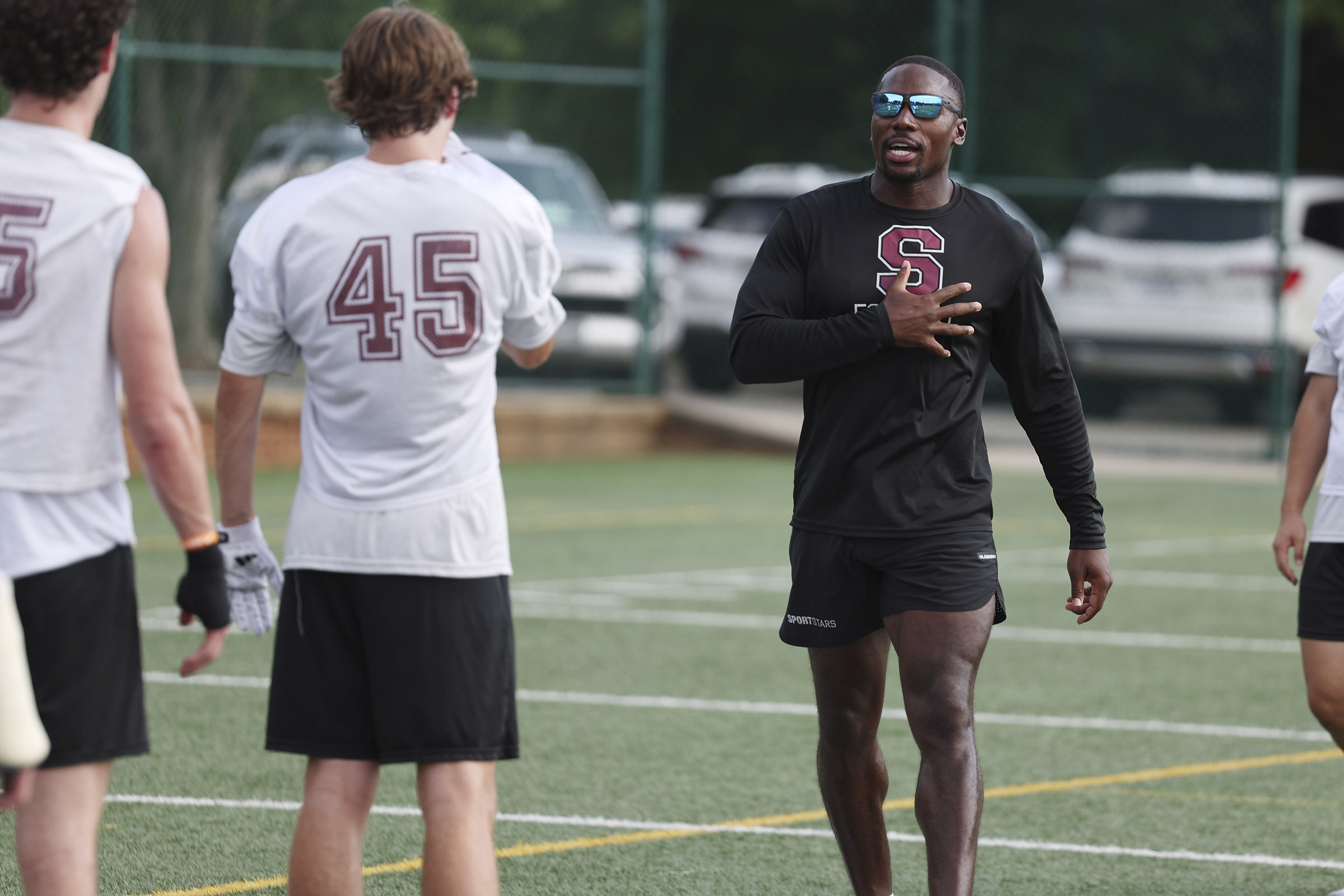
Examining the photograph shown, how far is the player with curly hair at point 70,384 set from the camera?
354 centimetres

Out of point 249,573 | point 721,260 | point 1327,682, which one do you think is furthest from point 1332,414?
point 721,260

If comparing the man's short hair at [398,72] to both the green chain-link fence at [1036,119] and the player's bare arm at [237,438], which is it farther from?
the green chain-link fence at [1036,119]

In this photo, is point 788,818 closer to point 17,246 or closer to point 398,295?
point 398,295

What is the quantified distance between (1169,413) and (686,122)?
881 cm

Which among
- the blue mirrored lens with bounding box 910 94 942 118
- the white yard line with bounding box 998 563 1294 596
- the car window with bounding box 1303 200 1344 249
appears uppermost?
the blue mirrored lens with bounding box 910 94 942 118

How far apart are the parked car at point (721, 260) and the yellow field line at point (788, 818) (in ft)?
40.8

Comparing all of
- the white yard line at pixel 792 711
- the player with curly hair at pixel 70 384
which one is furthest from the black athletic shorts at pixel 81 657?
the white yard line at pixel 792 711

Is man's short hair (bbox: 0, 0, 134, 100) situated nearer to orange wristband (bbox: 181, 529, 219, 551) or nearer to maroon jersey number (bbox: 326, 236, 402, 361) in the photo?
maroon jersey number (bbox: 326, 236, 402, 361)

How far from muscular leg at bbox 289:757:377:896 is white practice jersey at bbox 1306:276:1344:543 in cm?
262

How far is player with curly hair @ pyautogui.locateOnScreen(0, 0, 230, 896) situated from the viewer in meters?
3.54

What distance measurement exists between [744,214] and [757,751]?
1330 centimetres

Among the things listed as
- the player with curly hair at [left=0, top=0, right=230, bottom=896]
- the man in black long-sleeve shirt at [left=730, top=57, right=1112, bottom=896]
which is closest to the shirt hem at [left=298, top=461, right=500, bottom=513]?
the player with curly hair at [left=0, top=0, right=230, bottom=896]

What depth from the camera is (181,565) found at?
1120cm

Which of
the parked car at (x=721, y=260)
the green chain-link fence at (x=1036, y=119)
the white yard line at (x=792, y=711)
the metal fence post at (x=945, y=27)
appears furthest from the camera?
the parked car at (x=721, y=260)
